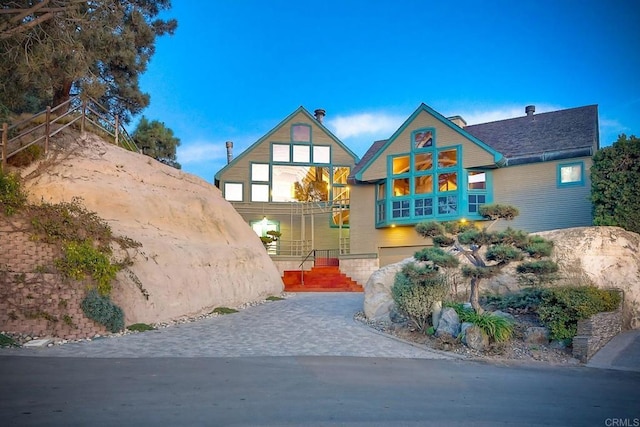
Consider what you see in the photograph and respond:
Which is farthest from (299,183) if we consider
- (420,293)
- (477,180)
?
(420,293)

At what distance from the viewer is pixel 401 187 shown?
26672 millimetres

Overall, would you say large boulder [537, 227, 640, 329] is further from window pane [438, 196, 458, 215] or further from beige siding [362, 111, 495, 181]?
beige siding [362, 111, 495, 181]

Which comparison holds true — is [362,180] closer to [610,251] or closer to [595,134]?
[595,134]

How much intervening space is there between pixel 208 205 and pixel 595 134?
16.9 metres

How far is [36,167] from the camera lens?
49.1 ft

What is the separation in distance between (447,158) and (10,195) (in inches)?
740

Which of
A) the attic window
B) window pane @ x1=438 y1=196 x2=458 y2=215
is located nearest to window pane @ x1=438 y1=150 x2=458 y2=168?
window pane @ x1=438 y1=196 x2=458 y2=215

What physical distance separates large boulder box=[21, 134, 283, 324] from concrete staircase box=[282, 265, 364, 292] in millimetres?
3732

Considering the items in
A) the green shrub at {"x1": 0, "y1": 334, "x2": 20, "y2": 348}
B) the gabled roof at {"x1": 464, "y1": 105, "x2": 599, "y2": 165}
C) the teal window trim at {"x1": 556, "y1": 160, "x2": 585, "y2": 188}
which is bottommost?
the green shrub at {"x1": 0, "y1": 334, "x2": 20, "y2": 348}

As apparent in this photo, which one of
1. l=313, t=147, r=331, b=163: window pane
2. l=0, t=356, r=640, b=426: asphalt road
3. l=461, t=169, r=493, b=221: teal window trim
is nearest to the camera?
l=0, t=356, r=640, b=426: asphalt road

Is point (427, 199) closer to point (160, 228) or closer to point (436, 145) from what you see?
point (436, 145)

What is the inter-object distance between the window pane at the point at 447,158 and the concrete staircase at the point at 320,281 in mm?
7171

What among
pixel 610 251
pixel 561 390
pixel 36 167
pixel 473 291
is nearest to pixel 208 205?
pixel 36 167

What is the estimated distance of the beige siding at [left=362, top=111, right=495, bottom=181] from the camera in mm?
24328
